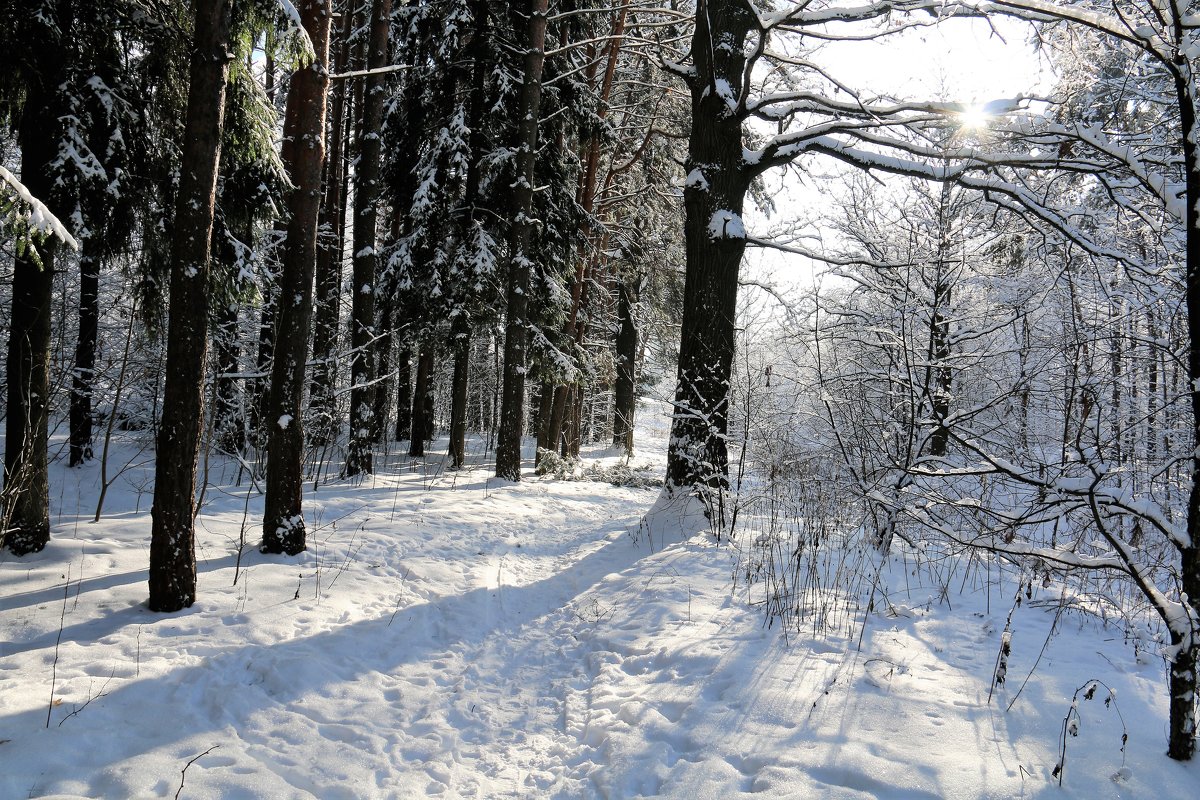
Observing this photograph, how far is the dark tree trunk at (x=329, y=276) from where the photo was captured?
1012 cm

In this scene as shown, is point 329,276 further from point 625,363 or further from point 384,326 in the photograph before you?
point 625,363

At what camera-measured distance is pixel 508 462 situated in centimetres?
1038

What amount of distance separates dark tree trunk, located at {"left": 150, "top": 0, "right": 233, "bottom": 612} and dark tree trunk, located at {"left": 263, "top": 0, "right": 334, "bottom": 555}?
4.30ft

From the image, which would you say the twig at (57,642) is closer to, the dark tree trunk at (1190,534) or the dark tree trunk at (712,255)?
the dark tree trunk at (1190,534)

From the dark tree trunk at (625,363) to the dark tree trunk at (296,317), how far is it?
42.1ft

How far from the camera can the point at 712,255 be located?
7238 millimetres

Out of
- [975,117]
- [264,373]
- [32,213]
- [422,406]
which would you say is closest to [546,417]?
[422,406]

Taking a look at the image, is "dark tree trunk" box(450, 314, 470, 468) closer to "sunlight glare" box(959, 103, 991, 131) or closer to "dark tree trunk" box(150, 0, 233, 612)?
"dark tree trunk" box(150, 0, 233, 612)

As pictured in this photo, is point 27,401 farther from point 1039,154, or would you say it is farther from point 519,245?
point 1039,154

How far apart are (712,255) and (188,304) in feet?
17.4

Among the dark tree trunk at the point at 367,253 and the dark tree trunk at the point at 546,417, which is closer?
the dark tree trunk at the point at 367,253

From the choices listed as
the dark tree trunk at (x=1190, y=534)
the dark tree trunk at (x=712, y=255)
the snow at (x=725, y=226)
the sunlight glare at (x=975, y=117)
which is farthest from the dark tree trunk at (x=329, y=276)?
the dark tree trunk at (x=1190, y=534)

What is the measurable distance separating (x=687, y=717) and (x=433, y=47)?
1262cm

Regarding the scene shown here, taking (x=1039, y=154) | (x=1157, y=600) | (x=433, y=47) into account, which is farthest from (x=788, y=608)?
(x=433, y=47)
